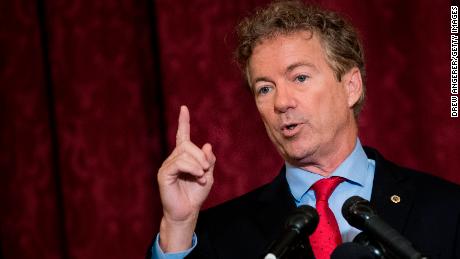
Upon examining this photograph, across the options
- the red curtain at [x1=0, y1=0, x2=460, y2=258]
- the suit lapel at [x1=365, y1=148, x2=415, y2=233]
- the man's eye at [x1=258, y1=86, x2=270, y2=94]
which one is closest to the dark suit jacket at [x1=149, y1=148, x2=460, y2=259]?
the suit lapel at [x1=365, y1=148, x2=415, y2=233]

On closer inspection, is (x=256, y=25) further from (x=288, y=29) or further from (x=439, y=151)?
(x=439, y=151)

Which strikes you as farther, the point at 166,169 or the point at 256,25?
the point at 256,25

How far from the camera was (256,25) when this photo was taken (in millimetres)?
1820

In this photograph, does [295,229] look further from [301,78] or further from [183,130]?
[301,78]

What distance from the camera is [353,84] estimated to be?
187cm

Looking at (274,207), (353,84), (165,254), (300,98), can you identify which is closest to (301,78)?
(300,98)

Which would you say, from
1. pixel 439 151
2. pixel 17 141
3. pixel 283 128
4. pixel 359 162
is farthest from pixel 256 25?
pixel 17 141

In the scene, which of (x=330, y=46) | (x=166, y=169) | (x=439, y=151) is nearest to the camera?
(x=166, y=169)

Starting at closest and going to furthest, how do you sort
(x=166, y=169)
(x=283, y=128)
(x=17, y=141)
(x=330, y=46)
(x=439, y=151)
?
(x=166, y=169)
(x=283, y=128)
(x=330, y=46)
(x=439, y=151)
(x=17, y=141)

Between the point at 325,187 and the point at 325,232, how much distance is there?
0.14m

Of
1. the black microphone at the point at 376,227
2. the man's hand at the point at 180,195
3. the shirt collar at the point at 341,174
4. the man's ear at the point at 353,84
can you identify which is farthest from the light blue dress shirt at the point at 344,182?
the black microphone at the point at 376,227

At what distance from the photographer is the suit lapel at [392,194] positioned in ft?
5.37

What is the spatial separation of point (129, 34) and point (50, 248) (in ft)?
2.41

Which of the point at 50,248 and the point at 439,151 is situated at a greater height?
the point at 439,151
